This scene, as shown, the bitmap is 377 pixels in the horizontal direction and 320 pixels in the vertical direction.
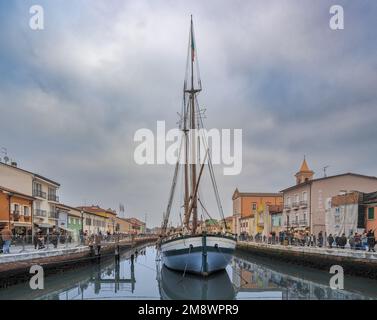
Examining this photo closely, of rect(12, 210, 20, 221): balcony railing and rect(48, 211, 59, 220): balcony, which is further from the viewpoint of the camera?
rect(48, 211, 59, 220): balcony

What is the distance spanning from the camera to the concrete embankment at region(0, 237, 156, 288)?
23672 mm

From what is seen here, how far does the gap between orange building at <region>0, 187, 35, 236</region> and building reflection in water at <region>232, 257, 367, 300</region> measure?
22.8 meters

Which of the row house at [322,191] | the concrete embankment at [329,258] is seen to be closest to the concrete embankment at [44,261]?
the concrete embankment at [329,258]

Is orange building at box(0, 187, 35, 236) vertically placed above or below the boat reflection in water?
above

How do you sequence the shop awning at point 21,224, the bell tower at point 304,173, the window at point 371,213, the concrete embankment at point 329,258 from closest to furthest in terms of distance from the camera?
the concrete embankment at point 329,258 → the window at point 371,213 → the shop awning at point 21,224 → the bell tower at point 304,173

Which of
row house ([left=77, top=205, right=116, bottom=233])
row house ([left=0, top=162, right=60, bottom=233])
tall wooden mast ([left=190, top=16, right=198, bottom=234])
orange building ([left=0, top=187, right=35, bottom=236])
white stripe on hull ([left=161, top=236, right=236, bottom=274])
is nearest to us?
white stripe on hull ([left=161, top=236, right=236, bottom=274])

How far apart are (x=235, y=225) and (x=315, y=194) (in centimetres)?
5155

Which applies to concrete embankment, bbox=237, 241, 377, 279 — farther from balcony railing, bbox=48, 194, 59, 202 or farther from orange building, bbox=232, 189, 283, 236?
orange building, bbox=232, 189, 283, 236

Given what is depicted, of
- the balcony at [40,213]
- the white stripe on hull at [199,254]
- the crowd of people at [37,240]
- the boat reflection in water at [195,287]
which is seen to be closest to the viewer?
the boat reflection in water at [195,287]

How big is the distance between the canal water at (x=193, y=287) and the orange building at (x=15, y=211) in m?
10.1

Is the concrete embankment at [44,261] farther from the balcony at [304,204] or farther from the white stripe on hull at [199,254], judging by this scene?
the balcony at [304,204]

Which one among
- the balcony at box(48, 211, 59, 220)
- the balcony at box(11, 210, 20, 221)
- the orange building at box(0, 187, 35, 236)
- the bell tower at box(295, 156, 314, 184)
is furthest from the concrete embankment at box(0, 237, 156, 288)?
the bell tower at box(295, 156, 314, 184)

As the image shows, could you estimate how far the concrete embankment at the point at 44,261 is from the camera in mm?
23672
